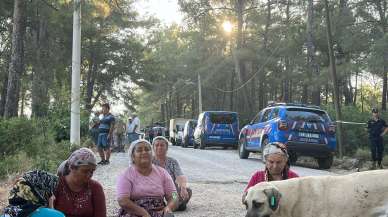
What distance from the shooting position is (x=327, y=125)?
1661 cm

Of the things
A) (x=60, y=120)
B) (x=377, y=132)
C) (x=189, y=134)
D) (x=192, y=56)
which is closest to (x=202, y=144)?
(x=189, y=134)

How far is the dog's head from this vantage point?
4.46 m

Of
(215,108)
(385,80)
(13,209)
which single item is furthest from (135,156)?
(215,108)

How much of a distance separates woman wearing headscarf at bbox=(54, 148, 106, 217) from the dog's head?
1.30 m

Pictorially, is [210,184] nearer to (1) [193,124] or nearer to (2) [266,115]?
(2) [266,115]

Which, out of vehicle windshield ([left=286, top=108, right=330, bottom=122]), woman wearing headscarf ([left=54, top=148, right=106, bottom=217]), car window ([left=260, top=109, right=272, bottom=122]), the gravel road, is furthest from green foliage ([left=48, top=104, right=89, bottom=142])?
woman wearing headscarf ([left=54, top=148, right=106, bottom=217])

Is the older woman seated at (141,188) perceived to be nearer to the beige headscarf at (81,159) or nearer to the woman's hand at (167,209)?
the woman's hand at (167,209)

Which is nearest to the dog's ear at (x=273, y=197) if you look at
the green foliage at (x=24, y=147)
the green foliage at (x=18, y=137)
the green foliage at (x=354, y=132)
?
the green foliage at (x=24, y=147)

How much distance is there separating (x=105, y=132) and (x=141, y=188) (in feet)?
29.9

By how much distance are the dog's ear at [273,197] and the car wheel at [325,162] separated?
12902 millimetres

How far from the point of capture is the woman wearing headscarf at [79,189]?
4.64 meters

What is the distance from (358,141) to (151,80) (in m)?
23.2

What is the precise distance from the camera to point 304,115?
16453 millimetres

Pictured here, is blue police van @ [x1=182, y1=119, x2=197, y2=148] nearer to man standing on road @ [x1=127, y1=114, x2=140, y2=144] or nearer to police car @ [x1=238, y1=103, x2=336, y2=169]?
man standing on road @ [x1=127, y1=114, x2=140, y2=144]
